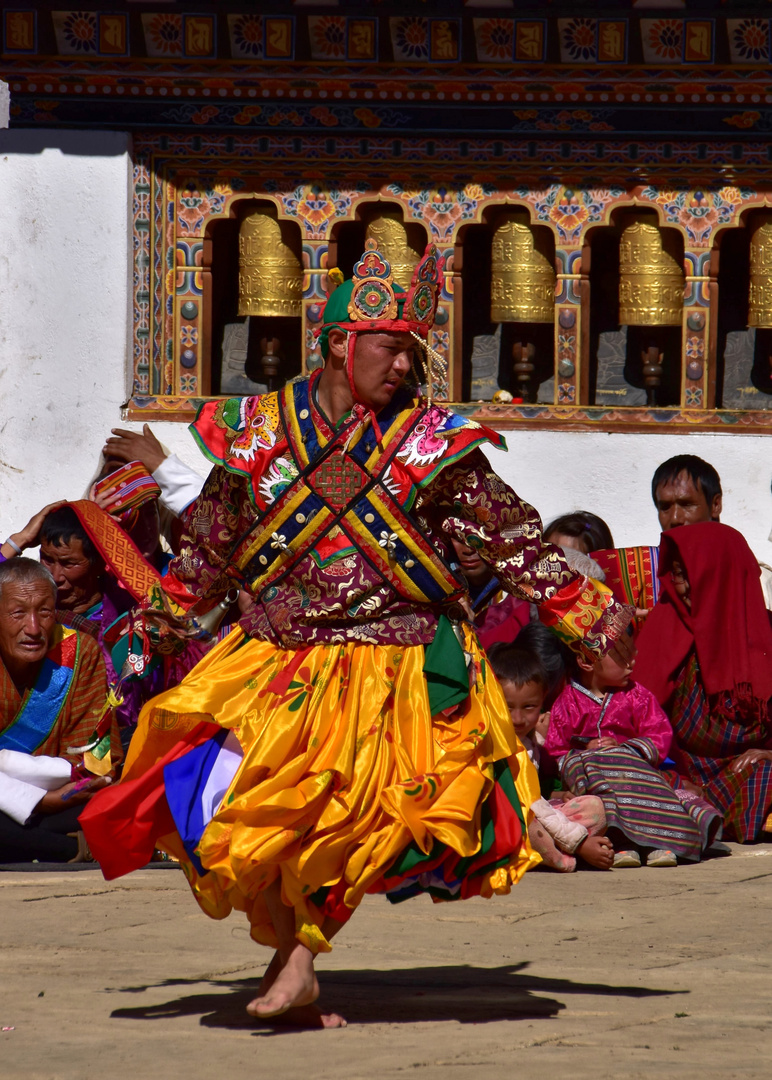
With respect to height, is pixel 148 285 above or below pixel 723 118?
below

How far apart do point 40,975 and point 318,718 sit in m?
1.01

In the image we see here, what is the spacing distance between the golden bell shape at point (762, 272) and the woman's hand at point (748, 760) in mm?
3030

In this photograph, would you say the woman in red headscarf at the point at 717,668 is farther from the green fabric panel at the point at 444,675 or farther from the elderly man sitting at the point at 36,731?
the green fabric panel at the point at 444,675

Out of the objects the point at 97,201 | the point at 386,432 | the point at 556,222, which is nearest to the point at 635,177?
the point at 556,222

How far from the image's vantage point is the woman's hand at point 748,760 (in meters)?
6.07

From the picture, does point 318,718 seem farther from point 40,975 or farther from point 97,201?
point 97,201

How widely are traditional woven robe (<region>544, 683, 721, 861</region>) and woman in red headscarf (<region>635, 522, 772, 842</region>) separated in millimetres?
202

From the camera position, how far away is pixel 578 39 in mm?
8211

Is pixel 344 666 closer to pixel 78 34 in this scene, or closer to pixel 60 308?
pixel 60 308

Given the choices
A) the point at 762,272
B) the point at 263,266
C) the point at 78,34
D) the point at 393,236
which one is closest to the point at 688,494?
the point at 762,272

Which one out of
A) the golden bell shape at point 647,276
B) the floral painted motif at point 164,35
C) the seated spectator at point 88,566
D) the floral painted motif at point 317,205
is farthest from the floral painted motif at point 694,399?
the seated spectator at point 88,566

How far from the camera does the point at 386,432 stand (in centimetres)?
378

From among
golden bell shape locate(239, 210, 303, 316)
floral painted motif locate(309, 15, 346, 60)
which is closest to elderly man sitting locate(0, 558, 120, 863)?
golden bell shape locate(239, 210, 303, 316)

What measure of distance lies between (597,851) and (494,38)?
4.23m
